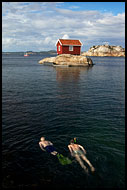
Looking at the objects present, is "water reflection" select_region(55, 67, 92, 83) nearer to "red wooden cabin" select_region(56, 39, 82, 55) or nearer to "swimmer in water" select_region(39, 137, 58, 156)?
"red wooden cabin" select_region(56, 39, 82, 55)

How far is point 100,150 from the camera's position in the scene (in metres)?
13.9

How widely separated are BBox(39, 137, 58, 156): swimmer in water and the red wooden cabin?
60449mm

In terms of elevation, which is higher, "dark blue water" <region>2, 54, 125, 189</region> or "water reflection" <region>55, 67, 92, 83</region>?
A: "water reflection" <region>55, 67, 92, 83</region>

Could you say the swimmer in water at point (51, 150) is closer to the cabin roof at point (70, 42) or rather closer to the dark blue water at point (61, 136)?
the dark blue water at point (61, 136)

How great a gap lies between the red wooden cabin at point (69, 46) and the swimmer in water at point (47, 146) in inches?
2380

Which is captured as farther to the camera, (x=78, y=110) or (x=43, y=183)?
(x=78, y=110)

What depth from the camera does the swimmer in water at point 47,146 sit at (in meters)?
13.5

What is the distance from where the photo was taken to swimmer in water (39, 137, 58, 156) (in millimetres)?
13484

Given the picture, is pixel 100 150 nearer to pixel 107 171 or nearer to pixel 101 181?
pixel 107 171

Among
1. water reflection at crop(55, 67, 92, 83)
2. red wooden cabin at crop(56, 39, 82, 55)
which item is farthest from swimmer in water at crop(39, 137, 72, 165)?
red wooden cabin at crop(56, 39, 82, 55)

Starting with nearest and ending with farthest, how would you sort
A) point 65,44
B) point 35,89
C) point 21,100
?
point 21,100 → point 35,89 → point 65,44

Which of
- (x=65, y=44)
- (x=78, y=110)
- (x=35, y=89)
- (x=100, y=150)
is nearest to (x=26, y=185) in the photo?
(x=100, y=150)

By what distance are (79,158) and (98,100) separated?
15.6m

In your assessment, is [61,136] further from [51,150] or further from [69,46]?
[69,46]
